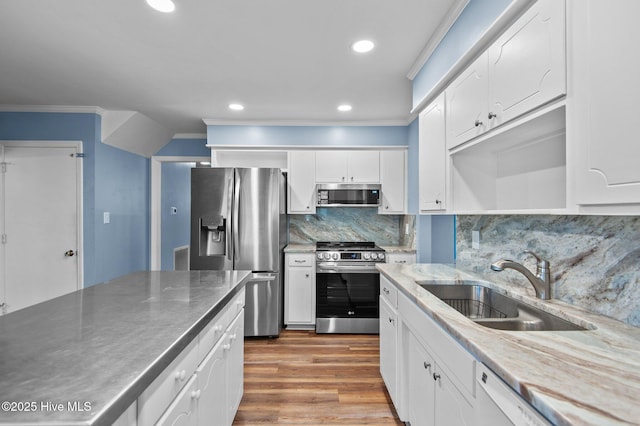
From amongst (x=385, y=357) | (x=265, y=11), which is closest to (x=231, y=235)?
(x=385, y=357)

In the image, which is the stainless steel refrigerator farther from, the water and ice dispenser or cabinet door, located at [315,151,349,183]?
cabinet door, located at [315,151,349,183]

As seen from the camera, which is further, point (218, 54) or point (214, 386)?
point (218, 54)

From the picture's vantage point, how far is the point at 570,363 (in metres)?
0.84

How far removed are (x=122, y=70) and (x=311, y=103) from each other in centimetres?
170

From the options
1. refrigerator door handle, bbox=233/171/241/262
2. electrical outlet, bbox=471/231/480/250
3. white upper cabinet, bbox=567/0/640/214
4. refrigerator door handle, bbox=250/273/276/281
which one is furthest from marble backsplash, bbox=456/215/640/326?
refrigerator door handle, bbox=233/171/241/262

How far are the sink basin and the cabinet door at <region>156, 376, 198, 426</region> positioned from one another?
1.16m

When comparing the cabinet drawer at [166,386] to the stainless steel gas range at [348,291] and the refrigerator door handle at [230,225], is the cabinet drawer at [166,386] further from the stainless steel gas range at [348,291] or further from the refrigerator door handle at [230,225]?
the stainless steel gas range at [348,291]

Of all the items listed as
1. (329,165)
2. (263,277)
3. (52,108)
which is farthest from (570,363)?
(52,108)

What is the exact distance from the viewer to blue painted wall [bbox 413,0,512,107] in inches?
57.5

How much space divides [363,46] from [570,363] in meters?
2.10

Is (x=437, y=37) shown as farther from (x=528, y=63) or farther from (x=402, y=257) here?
(x=402, y=257)

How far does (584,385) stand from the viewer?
2.41 feet

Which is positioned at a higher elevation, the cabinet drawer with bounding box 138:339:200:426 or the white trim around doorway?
the white trim around doorway

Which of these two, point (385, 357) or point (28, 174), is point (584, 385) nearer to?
point (385, 357)
